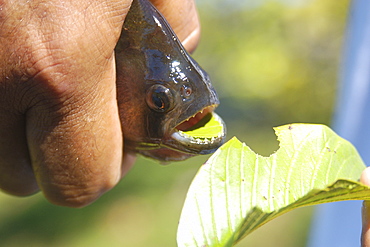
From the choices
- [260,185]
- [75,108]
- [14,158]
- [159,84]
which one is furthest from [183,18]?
[260,185]

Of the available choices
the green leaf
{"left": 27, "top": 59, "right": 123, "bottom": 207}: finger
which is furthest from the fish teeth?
the green leaf

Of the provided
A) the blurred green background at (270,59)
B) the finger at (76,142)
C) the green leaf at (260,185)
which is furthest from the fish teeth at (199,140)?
the blurred green background at (270,59)

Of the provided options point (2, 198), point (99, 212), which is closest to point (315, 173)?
point (99, 212)

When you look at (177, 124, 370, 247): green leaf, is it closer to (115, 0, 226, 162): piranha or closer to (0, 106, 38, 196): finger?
(115, 0, 226, 162): piranha

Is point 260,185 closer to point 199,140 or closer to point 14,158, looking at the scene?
point 199,140

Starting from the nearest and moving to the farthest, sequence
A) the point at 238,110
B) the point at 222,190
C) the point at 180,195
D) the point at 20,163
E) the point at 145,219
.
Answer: the point at 222,190 → the point at 20,163 → the point at 145,219 → the point at 180,195 → the point at 238,110

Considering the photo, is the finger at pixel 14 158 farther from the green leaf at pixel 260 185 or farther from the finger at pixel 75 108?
the green leaf at pixel 260 185

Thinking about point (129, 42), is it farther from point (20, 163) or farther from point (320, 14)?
point (320, 14)
